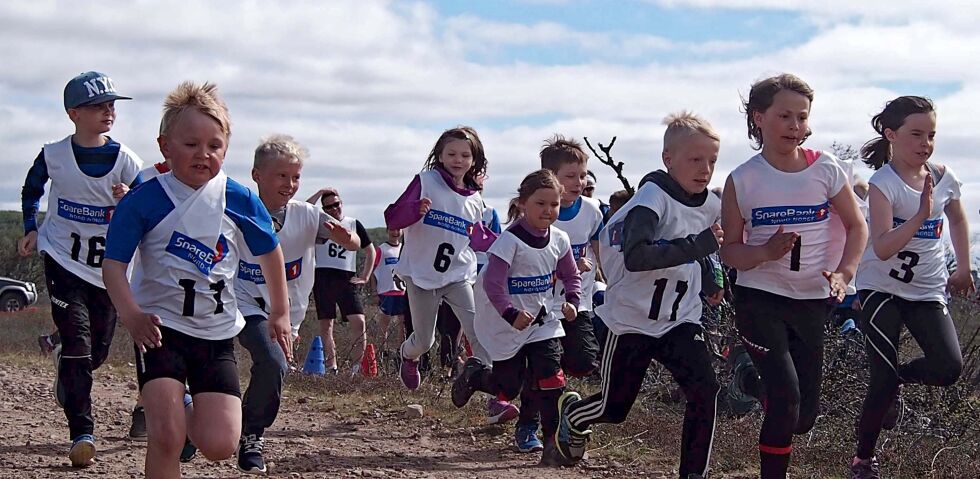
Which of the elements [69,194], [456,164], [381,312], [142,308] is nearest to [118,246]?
[142,308]

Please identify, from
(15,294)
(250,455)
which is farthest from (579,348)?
(15,294)

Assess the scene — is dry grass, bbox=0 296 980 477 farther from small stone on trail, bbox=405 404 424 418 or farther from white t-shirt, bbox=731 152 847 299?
white t-shirt, bbox=731 152 847 299

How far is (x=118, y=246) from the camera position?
5.17 m

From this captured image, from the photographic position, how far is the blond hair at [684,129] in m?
6.30

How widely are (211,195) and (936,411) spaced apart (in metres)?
5.32

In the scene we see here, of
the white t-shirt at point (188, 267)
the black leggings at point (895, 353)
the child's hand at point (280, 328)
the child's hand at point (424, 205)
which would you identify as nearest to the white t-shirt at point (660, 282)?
the black leggings at point (895, 353)

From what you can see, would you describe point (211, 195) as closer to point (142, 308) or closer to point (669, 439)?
point (142, 308)

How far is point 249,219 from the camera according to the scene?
5.51 metres

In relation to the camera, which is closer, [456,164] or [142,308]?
[142,308]

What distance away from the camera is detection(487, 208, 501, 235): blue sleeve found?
9188 millimetres

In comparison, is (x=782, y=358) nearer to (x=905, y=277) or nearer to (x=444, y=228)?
(x=905, y=277)

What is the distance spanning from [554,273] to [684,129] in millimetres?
1958

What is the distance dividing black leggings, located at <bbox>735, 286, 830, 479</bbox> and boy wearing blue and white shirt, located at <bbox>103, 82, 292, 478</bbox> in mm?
2210

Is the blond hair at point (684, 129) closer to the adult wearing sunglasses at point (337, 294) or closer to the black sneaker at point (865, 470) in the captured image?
the black sneaker at point (865, 470)
